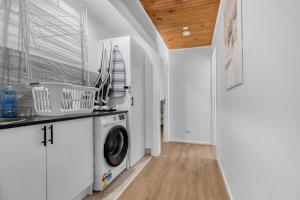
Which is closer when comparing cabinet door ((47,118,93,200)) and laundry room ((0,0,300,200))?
laundry room ((0,0,300,200))

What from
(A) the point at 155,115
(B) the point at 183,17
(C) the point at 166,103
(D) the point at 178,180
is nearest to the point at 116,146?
(D) the point at 178,180

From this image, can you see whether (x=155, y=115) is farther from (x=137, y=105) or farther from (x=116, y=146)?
(x=116, y=146)

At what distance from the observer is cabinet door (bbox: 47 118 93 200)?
47.5 inches

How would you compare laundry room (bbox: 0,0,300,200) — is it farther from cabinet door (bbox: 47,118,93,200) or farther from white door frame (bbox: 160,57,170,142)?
white door frame (bbox: 160,57,170,142)

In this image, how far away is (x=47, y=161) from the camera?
45.6 inches

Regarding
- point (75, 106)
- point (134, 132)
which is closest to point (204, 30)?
point (134, 132)

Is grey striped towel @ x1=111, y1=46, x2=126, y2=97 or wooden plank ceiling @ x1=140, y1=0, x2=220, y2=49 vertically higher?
wooden plank ceiling @ x1=140, y1=0, x2=220, y2=49

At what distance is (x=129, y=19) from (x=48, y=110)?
4.36ft

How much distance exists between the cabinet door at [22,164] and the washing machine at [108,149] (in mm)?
633

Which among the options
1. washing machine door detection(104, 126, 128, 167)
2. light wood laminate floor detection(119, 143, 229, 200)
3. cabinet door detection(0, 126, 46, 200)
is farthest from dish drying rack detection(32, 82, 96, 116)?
light wood laminate floor detection(119, 143, 229, 200)

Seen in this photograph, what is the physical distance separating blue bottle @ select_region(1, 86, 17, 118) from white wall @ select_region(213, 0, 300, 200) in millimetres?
1720

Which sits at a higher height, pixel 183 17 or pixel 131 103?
pixel 183 17

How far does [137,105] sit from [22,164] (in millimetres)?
1807

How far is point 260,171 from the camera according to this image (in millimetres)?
885
